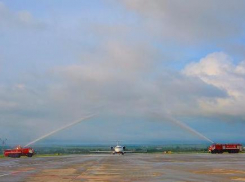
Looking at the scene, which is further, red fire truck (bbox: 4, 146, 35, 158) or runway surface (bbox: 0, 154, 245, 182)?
red fire truck (bbox: 4, 146, 35, 158)

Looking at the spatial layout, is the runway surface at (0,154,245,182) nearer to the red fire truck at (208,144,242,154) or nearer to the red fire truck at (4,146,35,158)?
the red fire truck at (4,146,35,158)

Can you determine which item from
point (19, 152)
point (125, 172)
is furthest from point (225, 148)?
point (125, 172)

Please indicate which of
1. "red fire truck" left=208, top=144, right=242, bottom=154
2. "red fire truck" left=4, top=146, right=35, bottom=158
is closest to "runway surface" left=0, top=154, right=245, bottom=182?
"red fire truck" left=4, top=146, right=35, bottom=158

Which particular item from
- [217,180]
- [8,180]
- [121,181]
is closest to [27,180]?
[8,180]

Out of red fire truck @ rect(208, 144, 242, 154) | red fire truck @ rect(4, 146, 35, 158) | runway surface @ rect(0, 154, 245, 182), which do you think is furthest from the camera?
red fire truck @ rect(208, 144, 242, 154)

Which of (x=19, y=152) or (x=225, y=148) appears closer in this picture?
(x=19, y=152)

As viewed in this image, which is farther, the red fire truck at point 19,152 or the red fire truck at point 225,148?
the red fire truck at point 225,148

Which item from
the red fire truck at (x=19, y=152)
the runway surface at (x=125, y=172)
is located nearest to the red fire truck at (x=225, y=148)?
the red fire truck at (x=19, y=152)

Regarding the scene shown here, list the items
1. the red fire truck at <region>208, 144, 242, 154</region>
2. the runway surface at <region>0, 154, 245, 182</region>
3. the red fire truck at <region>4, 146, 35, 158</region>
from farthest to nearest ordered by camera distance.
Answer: the red fire truck at <region>208, 144, 242, 154</region> < the red fire truck at <region>4, 146, 35, 158</region> < the runway surface at <region>0, 154, 245, 182</region>

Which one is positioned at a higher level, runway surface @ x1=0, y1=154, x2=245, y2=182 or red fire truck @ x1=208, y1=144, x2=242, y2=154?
red fire truck @ x1=208, y1=144, x2=242, y2=154

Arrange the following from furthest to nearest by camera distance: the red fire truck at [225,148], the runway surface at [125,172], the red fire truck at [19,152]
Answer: the red fire truck at [225,148], the red fire truck at [19,152], the runway surface at [125,172]

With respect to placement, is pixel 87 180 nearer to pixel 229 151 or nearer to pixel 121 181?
pixel 121 181

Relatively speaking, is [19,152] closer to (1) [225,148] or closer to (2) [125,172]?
(1) [225,148]

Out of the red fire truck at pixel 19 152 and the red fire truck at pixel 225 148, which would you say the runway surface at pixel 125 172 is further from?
the red fire truck at pixel 225 148
